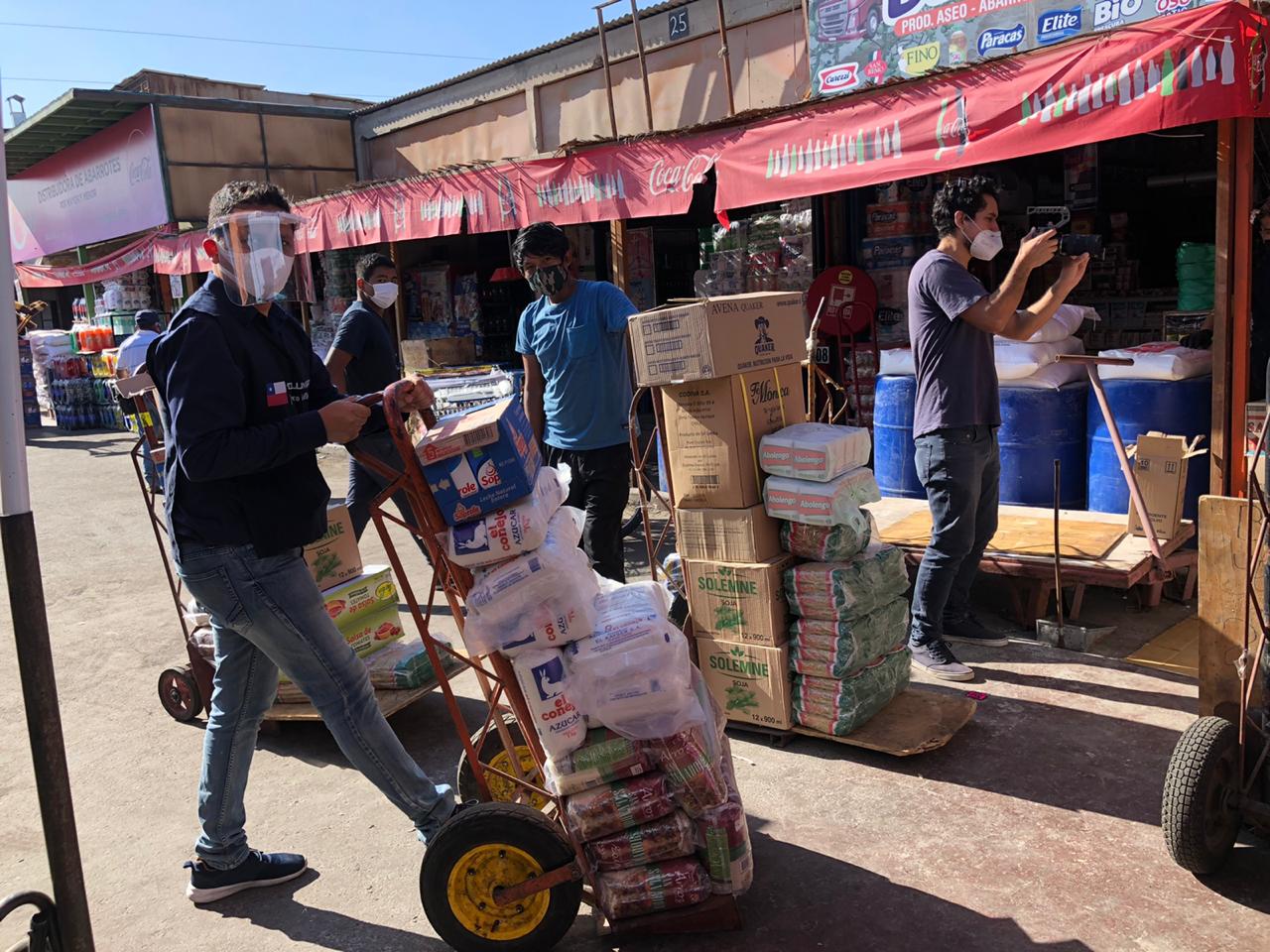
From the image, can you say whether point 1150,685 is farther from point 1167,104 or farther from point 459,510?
point 459,510

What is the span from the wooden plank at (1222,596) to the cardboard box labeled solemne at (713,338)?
1.51 meters

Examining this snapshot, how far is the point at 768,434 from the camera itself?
3768 millimetres

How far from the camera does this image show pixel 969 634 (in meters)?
4.80

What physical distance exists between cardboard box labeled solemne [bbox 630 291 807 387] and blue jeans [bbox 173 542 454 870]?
1437 mm

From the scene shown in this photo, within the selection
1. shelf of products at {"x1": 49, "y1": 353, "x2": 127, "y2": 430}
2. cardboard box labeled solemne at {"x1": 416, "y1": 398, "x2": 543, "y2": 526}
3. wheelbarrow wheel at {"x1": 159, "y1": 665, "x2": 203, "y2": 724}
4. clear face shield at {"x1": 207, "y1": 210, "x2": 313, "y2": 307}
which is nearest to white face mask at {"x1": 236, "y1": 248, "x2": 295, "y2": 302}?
clear face shield at {"x1": 207, "y1": 210, "x2": 313, "y2": 307}

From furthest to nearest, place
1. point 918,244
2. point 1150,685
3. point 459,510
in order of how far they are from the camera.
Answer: point 918,244 → point 1150,685 → point 459,510

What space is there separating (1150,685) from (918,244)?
178 inches

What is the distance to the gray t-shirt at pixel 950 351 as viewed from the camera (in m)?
4.05

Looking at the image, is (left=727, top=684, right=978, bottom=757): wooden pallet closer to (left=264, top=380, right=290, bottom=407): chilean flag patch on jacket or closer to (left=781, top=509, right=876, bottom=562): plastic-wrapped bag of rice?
(left=781, top=509, right=876, bottom=562): plastic-wrapped bag of rice

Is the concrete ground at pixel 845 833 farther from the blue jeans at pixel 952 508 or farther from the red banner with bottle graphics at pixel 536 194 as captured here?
the red banner with bottle graphics at pixel 536 194

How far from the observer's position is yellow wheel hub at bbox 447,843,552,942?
260cm

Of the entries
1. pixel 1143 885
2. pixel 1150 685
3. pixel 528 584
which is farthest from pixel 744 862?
pixel 1150 685

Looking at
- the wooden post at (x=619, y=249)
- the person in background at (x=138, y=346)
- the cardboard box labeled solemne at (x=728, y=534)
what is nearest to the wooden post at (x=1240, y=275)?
the cardboard box labeled solemne at (x=728, y=534)

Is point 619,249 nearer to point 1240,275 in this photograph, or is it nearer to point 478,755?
point 1240,275
